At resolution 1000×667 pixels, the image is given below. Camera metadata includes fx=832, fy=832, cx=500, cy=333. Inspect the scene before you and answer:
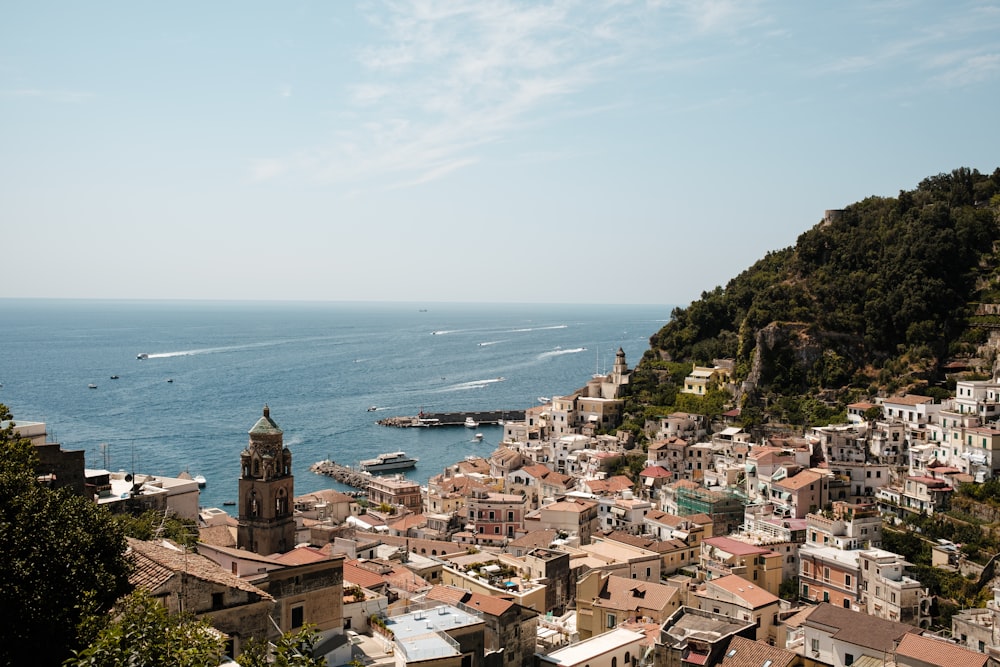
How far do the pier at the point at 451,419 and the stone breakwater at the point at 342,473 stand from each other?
51.8ft

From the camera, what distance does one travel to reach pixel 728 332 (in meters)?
53.5

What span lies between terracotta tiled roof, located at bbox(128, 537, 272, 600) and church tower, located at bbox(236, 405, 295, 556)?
179 inches

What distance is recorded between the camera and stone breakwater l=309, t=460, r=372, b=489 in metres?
48.6

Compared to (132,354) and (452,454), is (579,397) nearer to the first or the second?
(452,454)

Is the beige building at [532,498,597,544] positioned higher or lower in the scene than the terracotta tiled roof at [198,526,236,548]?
lower

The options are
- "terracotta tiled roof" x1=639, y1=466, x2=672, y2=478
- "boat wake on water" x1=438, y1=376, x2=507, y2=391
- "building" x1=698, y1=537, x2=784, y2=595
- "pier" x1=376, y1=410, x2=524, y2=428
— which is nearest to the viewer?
"building" x1=698, y1=537, x2=784, y2=595

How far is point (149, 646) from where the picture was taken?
7.52 meters

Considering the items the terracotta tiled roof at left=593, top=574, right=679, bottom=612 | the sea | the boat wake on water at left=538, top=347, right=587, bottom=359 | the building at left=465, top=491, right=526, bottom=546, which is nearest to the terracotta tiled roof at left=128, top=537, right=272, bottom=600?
the terracotta tiled roof at left=593, top=574, right=679, bottom=612

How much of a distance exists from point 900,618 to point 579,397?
29.0 m

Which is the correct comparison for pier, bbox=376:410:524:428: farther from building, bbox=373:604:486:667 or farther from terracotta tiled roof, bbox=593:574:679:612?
building, bbox=373:604:486:667

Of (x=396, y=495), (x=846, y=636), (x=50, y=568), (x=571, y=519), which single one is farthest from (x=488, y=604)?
(x=396, y=495)

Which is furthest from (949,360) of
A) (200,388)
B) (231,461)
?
(200,388)

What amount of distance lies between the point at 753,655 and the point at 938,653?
11.8 ft

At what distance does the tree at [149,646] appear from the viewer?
729 cm
